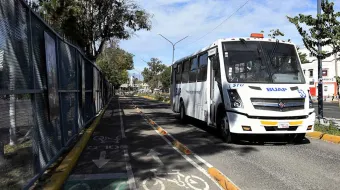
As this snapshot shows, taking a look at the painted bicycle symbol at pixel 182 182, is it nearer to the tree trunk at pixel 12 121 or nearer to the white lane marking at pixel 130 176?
the white lane marking at pixel 130 176

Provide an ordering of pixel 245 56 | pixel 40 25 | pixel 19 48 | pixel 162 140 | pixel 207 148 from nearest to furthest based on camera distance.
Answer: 1. pixel 19 48
2. pixel 40 25
3. pixel 207 148
4. pixel 245 56
5. pixel 162 140

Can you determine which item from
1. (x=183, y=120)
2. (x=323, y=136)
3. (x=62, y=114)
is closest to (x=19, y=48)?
(x=62, y=114)

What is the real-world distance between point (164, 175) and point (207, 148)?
2.90 m

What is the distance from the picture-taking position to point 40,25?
229 inches

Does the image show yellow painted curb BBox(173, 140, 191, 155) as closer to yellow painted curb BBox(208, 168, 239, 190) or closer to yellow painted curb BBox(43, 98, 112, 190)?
yellow painted curb BBox(208, 168, 239, 190)

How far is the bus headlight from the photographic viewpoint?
29.2ft

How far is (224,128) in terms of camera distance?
384 inches

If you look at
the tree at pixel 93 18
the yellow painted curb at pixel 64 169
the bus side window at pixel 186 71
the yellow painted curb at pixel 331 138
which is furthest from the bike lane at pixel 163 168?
the tree at pixel 93 18

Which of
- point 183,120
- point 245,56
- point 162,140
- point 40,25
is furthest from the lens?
point 183,120

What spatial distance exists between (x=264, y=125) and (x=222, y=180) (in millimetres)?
3459

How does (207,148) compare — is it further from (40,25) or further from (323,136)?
(40,25)

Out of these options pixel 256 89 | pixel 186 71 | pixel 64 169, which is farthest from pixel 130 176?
pixel 186 71

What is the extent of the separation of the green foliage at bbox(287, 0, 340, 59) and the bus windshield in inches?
122

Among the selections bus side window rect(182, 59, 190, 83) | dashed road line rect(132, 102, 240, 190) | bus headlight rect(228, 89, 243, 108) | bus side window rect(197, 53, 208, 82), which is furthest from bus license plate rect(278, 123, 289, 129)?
bus side window rect(182, 59, 190, 83)
